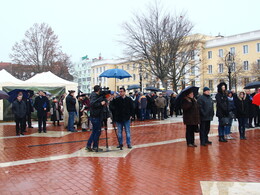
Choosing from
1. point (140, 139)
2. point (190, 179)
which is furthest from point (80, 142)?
point (190, 179)

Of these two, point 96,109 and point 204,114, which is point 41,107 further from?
point 204,114

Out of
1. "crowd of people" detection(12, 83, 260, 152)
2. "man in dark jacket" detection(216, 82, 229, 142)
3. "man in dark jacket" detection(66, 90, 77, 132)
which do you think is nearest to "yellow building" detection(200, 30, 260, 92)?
"crowd of people" detection(12, 83, 260, 152)

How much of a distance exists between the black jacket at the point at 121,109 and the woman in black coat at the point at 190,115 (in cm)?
172

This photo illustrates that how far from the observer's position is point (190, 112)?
8.49 m

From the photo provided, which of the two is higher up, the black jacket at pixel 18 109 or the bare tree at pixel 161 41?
the bare tree at pixel 161 41

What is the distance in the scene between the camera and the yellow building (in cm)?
4997

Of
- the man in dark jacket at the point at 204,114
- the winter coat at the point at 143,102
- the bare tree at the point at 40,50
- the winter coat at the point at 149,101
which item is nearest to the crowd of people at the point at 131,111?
the man in dark jacket at the point at 204,114

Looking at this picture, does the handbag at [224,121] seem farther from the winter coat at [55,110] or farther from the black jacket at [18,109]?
the winter coat at [55,110]

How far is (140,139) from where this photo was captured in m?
10.1

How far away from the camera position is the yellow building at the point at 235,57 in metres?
50.0

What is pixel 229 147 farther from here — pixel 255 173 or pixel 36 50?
pixel 36 50

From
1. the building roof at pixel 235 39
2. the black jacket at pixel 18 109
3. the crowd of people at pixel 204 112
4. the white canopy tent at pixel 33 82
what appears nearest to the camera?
the crowd of people at pixel 204 112

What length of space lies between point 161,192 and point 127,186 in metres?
0.66

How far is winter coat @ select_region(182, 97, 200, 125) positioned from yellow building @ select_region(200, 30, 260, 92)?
40920 mm
